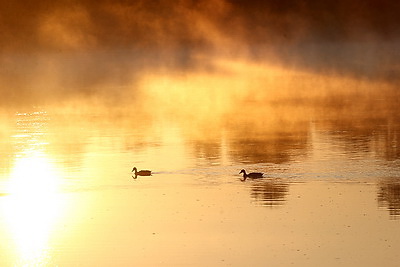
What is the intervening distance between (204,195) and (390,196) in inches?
243

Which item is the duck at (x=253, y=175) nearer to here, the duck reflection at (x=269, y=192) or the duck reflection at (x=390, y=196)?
the duck reflection at (x=269, y=192)

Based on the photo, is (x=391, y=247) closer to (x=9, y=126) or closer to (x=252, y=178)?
(x=252, y=178)

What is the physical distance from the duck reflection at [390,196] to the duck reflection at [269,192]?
314cm

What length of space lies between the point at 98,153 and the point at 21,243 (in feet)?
71.3

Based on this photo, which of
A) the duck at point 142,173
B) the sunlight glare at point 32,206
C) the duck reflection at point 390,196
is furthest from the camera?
the duck at point 142,173

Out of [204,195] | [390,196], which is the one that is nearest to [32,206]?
[204,195]

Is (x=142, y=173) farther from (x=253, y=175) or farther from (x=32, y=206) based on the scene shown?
(x=32, y=206)

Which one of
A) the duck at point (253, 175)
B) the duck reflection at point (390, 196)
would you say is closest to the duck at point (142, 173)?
the duck at point (253, 175)

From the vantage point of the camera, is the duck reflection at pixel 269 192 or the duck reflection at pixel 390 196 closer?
the duck reflection at pixel 390 196

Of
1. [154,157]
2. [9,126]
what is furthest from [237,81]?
[154,157]

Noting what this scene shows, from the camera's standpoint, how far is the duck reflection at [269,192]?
41884mm

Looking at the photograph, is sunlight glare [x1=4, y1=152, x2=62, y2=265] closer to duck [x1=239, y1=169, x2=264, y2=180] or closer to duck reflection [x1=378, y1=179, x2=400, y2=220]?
duck [x1=239, y1=169, x2=264, y2=180]

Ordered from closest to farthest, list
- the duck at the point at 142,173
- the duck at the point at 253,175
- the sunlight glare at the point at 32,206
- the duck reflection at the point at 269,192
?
the sunlight glare at the point at 32,206
the duck reflection at the point at 269,192
the duck at the point at 253,175
the duck at the point at 142,173

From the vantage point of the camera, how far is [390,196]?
42094mm
